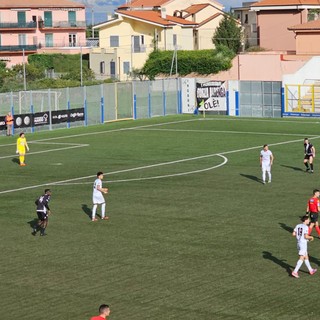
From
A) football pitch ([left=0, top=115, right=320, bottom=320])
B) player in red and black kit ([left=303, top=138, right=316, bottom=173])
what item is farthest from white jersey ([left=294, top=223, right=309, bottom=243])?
player in red and black kit ([left=303, top=138, right=316, bottom=173])

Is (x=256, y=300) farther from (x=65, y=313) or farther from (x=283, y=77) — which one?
(x=283, y=77)

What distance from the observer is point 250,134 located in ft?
205

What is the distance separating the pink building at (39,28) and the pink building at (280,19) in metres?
23.3

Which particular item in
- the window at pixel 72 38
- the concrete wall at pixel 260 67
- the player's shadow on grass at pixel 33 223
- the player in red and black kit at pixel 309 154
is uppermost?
the window at pixel 72 38

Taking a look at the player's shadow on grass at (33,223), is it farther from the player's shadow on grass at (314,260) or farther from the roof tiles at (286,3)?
the roof tiles at (286,3)

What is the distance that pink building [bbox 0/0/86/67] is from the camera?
121m

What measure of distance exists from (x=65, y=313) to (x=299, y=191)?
1841 centimetres

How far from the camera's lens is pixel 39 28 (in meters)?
126

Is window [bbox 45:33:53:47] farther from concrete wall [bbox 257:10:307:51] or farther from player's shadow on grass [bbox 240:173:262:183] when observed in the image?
player's shadow on grass [bbox 240:173:262:183]

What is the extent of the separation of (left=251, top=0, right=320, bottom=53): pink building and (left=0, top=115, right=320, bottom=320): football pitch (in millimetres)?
55115

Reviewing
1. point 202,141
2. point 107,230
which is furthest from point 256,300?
point 202,141

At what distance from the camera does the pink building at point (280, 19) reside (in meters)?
111

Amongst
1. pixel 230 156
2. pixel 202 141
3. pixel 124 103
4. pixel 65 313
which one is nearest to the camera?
pixel 65 313

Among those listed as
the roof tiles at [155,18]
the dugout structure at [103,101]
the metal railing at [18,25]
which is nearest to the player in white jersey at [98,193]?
the dugout structure at [103,101]
